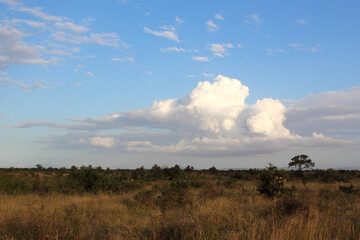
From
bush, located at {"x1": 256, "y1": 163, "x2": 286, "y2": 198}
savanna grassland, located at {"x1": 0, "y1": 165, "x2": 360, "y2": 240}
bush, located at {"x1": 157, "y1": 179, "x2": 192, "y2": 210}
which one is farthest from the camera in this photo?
bush, located at {"x1": 256, "y1": 163, "x2": 286, "y2": 198}

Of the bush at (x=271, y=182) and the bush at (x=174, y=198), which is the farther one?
the bush at (x=271, y=182)

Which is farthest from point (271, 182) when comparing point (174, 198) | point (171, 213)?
point (171, 213)

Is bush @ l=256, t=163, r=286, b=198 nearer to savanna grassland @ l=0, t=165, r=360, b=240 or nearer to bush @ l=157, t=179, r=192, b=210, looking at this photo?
savanna grassland @ l=0, t=165, r=360, b=240

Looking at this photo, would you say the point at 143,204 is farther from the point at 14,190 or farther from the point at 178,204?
the point at 14,190

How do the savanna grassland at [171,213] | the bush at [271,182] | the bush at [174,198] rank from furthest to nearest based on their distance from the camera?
the bush at [271,182] < the bush at [174,198] < the savanna grassland at [171,213]

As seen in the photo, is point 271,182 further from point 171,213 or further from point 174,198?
point 171,213

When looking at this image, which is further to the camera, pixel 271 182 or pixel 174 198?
pixel 271 182

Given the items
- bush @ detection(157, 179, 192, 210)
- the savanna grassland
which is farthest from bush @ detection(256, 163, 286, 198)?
bush @ detection(157, 179, 192, 210)

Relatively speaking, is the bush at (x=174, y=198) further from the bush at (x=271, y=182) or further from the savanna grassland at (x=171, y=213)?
the bush at (x=271, y=182)

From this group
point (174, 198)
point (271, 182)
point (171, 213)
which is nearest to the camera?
point (171, 213)

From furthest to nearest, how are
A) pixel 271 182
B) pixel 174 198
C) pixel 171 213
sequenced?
1. pixel 271 182
2. pixel 174 198
3. pixel 171 213

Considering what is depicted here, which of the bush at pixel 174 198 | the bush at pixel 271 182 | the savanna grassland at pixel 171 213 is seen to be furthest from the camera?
the bush at pixel 271 182

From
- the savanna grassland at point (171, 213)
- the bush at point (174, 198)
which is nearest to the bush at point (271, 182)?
the savanna grassland at point (171, 213)

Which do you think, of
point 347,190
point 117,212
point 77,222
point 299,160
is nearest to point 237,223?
point 77,222
